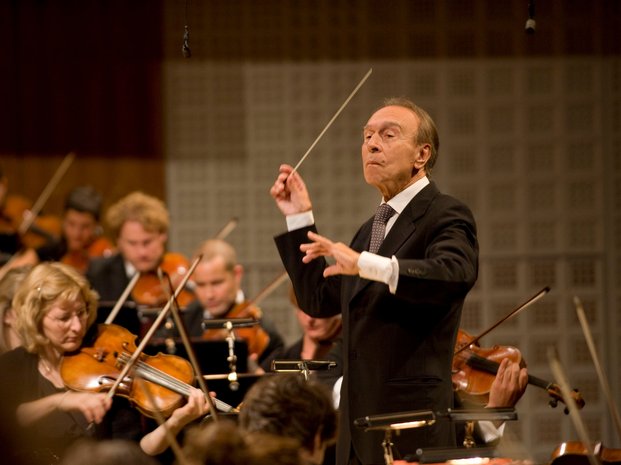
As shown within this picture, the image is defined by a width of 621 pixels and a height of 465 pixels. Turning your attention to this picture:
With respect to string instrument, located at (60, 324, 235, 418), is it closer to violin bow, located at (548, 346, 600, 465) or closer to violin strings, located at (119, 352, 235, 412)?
violin strings, located at (119, 352, 235, 412)

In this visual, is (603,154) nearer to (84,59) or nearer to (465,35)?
(465,35)

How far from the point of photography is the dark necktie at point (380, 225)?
9.29ft

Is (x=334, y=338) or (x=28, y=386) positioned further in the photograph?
(x=334, y=338)

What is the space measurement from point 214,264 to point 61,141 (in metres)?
1.97

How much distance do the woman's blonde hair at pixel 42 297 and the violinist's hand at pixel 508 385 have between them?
1405mm

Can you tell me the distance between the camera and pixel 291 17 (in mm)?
6492

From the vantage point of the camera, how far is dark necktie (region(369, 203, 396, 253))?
283 cm

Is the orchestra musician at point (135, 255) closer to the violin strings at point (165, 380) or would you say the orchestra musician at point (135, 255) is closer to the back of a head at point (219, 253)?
the back of a head at point (219, 253)

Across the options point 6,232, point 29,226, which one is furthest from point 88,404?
point 29,226

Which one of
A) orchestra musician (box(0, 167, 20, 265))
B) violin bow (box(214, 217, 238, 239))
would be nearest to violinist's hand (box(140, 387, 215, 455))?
orchestra musician (box(0, 167, 20, 265))

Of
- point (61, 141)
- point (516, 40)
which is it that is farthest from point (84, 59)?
point (516, 40)

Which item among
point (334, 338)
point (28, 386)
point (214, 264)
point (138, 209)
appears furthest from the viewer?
point (138, 209)

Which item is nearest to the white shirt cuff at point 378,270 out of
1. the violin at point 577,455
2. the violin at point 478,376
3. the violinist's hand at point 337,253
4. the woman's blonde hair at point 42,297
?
the violinist's hand at point 337,253

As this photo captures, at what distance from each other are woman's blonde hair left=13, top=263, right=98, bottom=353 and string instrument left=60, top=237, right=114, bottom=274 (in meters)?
2.49
